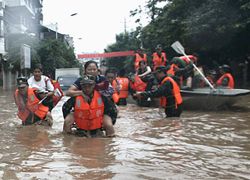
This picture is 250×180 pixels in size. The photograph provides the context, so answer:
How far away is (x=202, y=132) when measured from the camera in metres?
6.82

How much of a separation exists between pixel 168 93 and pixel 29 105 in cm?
272

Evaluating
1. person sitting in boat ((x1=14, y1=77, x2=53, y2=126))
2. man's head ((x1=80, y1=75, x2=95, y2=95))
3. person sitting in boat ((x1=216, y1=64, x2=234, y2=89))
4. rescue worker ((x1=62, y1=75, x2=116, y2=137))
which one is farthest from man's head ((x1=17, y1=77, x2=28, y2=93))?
person sitting in boat ((x1=216, y1=64, x2=234, y2=89))

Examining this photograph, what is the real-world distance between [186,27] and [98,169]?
14893 mm

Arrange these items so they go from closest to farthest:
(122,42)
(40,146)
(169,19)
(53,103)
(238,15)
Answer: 1. (40,146)
2. (53,103)
3. (238,15)
4. (169,19)
5. (122,42)

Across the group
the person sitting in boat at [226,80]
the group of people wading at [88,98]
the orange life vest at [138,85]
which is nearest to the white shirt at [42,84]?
the group of people wading at [88,98]

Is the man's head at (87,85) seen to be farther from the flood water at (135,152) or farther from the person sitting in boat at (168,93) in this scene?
the person sitting in boat at (168,93)

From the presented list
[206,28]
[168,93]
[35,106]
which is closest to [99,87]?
[35,106]

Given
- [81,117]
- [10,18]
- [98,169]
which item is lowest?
[98,169]

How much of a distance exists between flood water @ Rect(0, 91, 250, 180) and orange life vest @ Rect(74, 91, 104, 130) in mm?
255

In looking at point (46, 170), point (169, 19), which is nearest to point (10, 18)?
point (169, 19)

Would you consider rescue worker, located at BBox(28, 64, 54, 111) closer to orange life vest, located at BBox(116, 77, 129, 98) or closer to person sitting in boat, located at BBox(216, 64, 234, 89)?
orange life vest, located at BBox(116, 77, 129, 98)

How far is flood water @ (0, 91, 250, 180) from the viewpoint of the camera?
4.02 metres

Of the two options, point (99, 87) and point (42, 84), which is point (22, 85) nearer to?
point (42, 84)

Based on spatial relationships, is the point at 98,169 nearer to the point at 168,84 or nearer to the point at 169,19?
the point at 168,84
